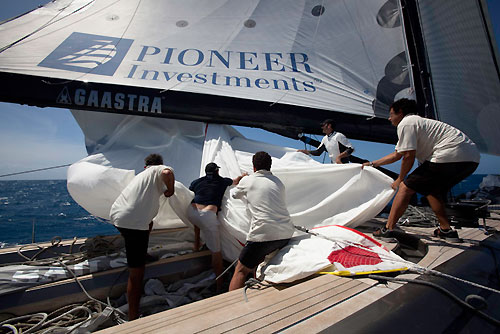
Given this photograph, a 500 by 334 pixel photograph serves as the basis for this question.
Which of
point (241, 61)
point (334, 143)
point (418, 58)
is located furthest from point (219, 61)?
point (418, 58)

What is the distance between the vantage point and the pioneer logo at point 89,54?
3.18m

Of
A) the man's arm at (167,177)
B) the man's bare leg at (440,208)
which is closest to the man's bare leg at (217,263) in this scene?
the man's arm at (167,177)

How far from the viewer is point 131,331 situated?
97 cm

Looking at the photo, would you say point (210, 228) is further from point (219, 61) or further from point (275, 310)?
point (219, 61)

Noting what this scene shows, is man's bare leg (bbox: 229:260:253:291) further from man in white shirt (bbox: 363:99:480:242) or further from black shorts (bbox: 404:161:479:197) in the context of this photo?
black shorts (bbox: 404:161:479:197)

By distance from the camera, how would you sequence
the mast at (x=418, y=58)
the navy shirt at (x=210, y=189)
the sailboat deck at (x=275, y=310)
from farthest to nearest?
1. the mast at (x=418, y=58)
2. the navy shirt at (x=210, y=189)
3. the sailboat deck at (x=275, y=310)

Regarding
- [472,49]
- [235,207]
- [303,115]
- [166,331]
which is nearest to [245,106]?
[303,115]

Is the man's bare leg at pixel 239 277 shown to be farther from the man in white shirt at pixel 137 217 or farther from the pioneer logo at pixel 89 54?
the pioneer logo at pixel 89 54

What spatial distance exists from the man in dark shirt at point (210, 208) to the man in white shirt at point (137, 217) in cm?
37

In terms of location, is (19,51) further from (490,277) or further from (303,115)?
(490,277)

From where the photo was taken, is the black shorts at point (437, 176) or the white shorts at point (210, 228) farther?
the white shorts at point (210, 228)

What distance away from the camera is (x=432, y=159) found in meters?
2.07

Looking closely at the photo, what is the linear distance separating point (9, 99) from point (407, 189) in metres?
4.59

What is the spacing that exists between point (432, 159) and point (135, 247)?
2.60 m
